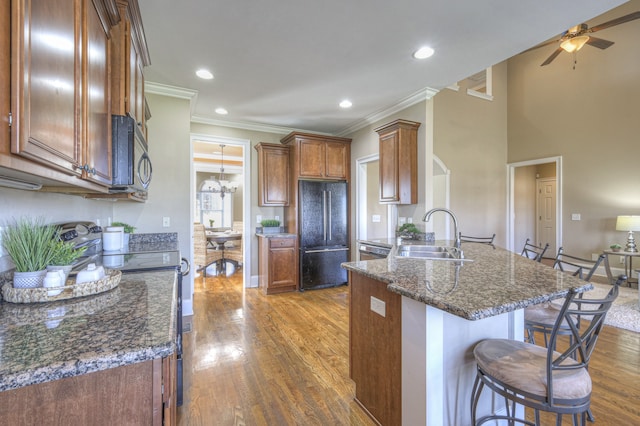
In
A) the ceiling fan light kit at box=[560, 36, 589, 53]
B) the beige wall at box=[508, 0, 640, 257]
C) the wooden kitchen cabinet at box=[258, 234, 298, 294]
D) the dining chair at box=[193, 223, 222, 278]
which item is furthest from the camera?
the dining chair at box=[193, 223, 222, 278]

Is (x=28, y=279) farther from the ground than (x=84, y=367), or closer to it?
farther from the ground

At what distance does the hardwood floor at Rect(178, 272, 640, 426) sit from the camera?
180 centimetres

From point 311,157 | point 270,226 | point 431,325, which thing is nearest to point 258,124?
point 311,157

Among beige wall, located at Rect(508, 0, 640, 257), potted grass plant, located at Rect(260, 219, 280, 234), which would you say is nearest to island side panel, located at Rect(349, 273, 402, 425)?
potted grass plant, located at Rect(260, 219, 280, 234)

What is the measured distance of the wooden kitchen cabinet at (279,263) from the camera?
437 centimetres

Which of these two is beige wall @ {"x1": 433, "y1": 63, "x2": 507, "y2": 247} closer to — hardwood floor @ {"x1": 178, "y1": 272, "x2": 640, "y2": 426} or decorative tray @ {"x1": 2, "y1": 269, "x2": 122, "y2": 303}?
hardwood floor @ {"x1": 178, "y1": 272, "x2": 640, "y2": 426}

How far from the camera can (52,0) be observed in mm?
847

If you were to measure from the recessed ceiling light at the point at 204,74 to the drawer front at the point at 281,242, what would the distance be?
7.45ft

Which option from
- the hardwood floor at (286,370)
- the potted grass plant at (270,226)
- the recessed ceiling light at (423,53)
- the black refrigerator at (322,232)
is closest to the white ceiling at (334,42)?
the recessed ceiling light at (423,53)

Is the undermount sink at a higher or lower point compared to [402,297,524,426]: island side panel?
higher

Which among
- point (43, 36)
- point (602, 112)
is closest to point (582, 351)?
point (43, 36)

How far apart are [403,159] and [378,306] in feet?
8.14

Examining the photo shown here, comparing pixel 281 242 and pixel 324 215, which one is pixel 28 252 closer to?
pixel 281 242

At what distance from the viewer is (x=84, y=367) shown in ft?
2.24
